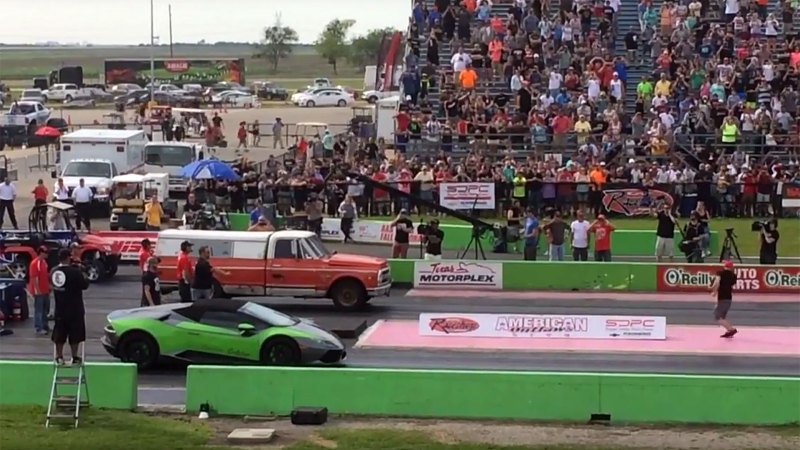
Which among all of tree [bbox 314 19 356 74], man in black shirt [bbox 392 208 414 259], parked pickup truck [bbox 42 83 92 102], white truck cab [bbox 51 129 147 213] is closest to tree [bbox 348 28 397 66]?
tree [bbox 314 19 356 74]

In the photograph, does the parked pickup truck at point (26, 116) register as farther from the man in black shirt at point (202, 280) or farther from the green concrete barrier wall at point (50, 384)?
the green concrete barrier wall at point (50, 384)

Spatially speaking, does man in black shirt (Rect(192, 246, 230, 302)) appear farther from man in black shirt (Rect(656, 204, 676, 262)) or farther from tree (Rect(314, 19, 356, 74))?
tree (Rect(314, 19, 356, 74))

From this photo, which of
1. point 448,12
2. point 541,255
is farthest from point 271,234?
point 448,12

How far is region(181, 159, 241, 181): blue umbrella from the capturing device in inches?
1666

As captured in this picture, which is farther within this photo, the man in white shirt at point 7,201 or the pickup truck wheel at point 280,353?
the man in white shirt at point 7,201

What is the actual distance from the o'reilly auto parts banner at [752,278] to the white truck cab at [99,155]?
19666mm

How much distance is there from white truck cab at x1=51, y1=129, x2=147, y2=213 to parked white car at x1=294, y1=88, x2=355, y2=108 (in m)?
43.2

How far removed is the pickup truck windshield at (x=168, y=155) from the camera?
4934cm

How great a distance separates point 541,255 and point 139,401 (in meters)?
17.3

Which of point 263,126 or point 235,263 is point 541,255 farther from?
point 263,126

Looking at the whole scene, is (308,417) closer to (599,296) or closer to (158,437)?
(158,437)

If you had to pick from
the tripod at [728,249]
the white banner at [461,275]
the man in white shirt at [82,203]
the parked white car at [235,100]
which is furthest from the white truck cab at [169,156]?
the parked white car at [235,100]

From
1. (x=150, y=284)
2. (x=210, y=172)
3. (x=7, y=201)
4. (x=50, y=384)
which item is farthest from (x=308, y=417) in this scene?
(x=210, y=172)

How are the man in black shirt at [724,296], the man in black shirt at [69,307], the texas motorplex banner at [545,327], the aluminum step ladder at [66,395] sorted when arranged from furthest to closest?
the texas motorplex banner at [545,327] < the man in black shirt at [724,296] < the man in black shirt at [69,307] < the aluminum step ladder at [66,395]
